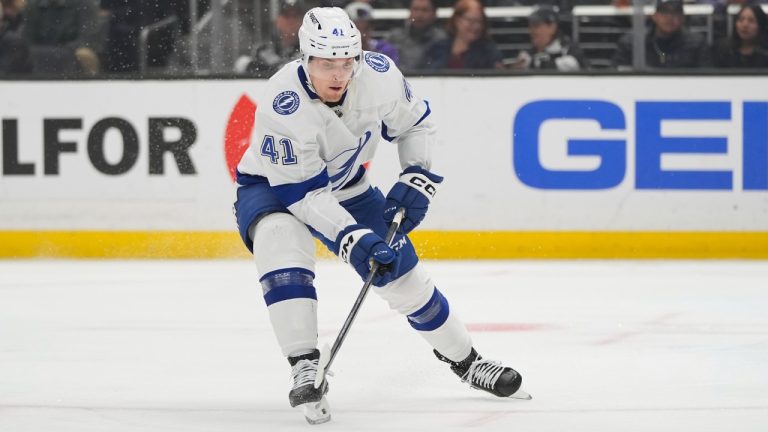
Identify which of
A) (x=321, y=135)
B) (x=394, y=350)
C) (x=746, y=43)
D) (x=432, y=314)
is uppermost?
(x=321, y=135)

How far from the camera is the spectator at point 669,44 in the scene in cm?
730

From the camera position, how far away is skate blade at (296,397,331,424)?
10.8 ft

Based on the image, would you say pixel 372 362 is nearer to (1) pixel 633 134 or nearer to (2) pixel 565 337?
(2) pixel 565 337

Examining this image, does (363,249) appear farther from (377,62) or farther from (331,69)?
(377,62)

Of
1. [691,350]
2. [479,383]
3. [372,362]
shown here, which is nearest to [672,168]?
[691,350]

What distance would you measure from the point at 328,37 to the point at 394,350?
1475 mm

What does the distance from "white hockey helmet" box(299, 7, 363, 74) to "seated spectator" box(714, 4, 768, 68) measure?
14.1ft

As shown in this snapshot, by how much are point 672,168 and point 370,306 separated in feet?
7.49

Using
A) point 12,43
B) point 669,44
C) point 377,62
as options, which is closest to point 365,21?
point 669,44

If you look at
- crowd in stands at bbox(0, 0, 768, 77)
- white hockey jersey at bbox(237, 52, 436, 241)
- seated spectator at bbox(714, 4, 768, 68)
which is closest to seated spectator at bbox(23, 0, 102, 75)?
crowd in stands at bbox(0, 0, 768, 77)

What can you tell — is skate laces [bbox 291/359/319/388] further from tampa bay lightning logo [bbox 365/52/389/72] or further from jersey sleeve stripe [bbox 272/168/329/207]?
tampa bay lightning logo [bbox 365/52/389/72]

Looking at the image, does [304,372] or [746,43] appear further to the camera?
[746,43]

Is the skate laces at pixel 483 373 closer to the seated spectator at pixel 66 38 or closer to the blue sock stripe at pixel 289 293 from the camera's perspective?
the blue sock stripe at pixel 289 293

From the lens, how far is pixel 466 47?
7.42 m
